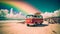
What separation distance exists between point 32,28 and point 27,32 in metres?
0.09

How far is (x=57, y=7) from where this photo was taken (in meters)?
2.11

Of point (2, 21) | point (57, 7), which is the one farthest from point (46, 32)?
point (2, 21)

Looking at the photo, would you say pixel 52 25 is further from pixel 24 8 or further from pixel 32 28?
pixel 24 8

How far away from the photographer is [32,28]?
2.12m

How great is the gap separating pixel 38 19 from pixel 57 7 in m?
0.32

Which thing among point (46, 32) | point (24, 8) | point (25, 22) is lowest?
point (46, 32)

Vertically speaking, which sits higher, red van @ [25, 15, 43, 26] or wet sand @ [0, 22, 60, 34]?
red van @ [25, 15, 43, 26]

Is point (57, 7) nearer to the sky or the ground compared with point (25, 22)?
nearer to the sky

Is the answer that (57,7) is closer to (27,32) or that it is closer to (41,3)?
(41,3)

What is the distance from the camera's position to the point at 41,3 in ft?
6.98

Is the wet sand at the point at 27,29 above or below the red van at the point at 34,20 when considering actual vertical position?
below

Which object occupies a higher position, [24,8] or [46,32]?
[24,8]

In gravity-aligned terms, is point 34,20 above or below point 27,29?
above

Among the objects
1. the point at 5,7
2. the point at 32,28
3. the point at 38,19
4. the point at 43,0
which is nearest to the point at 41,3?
the point at 43,0
